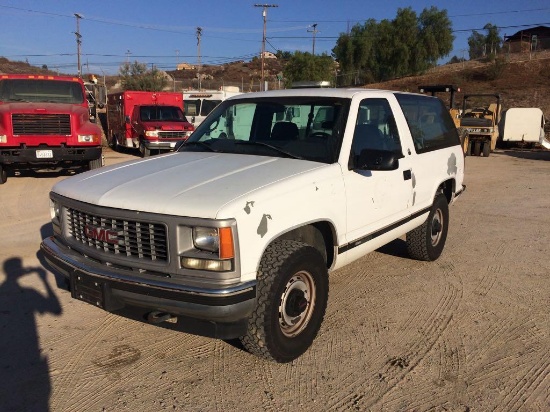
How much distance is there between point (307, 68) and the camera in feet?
168

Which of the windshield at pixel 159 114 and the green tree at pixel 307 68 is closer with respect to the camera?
the windshield at pixel 159 114

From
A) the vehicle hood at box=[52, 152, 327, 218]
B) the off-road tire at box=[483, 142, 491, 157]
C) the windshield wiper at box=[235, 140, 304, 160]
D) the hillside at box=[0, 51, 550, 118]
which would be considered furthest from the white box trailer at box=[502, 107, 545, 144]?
the vehicle hood at box=[52, 152, 327, 218]

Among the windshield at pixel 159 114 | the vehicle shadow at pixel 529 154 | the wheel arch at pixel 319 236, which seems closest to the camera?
the wheel arch at pixel 319 236

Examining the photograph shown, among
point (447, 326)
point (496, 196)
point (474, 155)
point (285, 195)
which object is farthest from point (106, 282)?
point (474, 155)

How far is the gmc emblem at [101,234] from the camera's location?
10.4ft

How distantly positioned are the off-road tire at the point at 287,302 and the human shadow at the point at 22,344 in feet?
4.43

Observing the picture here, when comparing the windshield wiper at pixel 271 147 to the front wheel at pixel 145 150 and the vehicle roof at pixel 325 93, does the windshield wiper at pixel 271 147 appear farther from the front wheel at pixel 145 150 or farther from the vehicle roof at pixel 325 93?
the front wheel at pixel 145 150

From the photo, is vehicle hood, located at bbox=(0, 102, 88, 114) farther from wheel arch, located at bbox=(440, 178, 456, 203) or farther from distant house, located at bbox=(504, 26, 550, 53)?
→ distant house, located at bbox=(504, 26, 550, 53)

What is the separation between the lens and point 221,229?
2857 millimetres

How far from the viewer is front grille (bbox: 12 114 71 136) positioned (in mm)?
10719

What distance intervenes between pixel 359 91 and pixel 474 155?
16900mm

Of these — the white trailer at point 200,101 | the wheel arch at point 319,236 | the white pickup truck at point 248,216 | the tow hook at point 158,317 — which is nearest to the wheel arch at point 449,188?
the white pickup truck at point 248,216

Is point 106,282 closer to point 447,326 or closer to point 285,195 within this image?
point 285,195

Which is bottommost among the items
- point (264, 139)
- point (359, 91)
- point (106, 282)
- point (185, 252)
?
point (106, 282)
